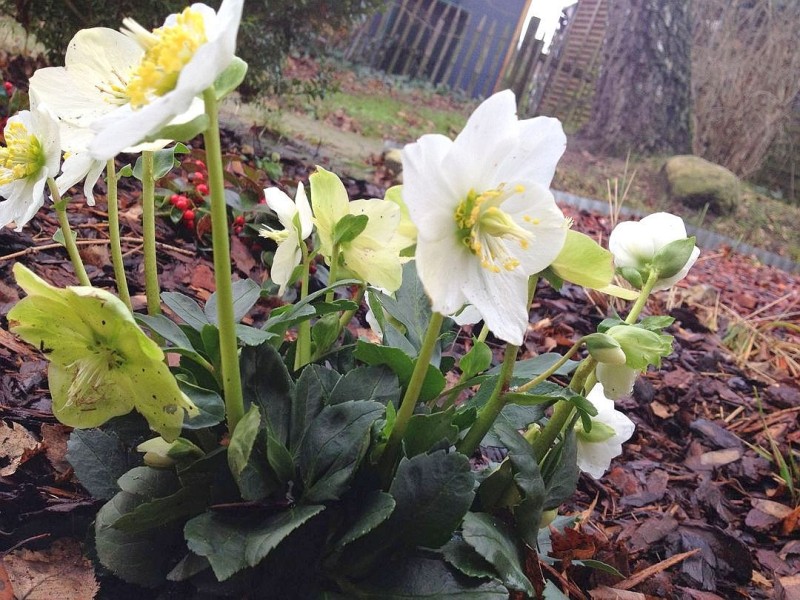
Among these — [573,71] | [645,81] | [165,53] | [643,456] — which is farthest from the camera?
[573,71]

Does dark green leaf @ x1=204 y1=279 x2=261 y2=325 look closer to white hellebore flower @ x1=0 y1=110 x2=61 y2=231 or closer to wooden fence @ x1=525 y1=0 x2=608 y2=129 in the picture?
white hellebore flower @ x1=0 y1=110 x2=61 y2=231

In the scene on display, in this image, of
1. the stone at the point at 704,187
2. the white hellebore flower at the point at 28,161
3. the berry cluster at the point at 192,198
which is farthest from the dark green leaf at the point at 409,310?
the stone at the point at 704,187

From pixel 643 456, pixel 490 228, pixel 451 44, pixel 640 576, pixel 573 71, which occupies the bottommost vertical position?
pixel 643 456

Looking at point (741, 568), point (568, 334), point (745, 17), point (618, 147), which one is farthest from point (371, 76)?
point (741, 568)

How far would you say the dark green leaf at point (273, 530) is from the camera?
553 mm

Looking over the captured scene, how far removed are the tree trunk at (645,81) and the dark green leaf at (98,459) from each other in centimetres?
769

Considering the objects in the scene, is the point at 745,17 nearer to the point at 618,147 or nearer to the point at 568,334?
the point at 618,147

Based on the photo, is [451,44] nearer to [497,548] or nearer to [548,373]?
[548,373]

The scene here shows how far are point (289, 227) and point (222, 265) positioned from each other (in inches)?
11.7

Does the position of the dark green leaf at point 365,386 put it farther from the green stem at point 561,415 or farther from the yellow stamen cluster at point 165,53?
the yellow stamen cluster at point 165,53

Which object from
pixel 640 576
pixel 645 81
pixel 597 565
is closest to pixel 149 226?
pixel 597 565

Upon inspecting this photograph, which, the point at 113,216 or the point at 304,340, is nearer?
the point at 113,216

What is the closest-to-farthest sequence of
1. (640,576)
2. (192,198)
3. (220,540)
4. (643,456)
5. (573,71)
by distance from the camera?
1. (220,540)
2. (640,576)
3. (643,456)
4. (192,198)
5. (573,71)

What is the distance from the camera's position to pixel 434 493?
618 millimetres
